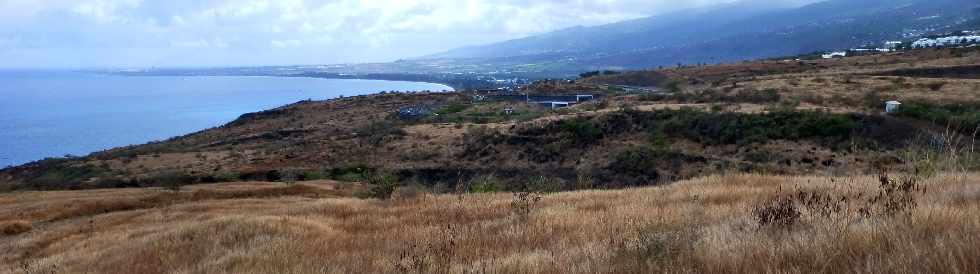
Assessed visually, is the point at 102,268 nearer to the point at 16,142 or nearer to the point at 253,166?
the point at 253,166

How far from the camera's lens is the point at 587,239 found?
18.7 ft

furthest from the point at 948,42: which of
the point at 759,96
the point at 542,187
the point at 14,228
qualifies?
the point at 14,228

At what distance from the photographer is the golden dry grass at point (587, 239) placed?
3.54 metres

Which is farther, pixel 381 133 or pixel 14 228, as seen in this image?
pixel 381 133

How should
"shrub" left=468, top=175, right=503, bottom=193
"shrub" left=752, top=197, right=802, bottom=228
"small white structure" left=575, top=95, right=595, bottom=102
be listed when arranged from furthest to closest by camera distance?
"small white structure" left=575, top=95, right=595, bottom=102, "shrub" left=468, top=175, right=503, bottom=193, "shrub" left=752, top=197, right=802, bottom=228

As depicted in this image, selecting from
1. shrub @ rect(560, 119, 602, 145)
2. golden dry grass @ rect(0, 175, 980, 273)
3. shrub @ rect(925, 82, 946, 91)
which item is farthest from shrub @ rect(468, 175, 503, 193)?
shrub @ rect(925, 82, 946, 91)

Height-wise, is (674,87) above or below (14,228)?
above

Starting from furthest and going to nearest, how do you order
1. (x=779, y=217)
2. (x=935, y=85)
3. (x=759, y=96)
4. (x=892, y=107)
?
(x=759, y=96) → (x=935, y=85) → (x=892, y=107) → (x=779, y=217)

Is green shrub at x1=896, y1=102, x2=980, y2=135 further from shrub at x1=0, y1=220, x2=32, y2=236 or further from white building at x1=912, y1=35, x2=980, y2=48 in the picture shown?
white building at x1=912, y1=35, x2=980, y2=48

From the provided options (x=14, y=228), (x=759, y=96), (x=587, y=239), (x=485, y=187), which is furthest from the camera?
(x=759, y=96)

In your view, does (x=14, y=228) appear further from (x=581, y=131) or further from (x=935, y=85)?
(x=935, y=85)

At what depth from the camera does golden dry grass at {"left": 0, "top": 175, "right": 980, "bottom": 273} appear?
3537 mm

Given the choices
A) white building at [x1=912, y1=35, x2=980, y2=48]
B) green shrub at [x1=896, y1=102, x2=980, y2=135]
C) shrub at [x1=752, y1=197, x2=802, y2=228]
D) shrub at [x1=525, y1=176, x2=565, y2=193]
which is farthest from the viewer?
white building at [x1=912, y1=35, x2=980, y2=48]

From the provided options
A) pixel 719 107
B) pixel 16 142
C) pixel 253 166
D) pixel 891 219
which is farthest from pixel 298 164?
pixel 16 142
